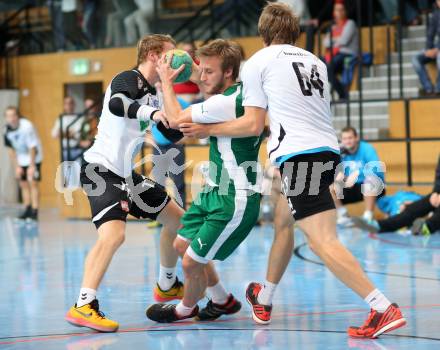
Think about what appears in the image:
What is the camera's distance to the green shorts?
5055 millimetres

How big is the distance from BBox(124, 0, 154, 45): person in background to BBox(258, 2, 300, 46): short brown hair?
11.4 metres

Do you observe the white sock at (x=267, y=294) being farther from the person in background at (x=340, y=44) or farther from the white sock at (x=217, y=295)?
the person in background at (x=340, y=44)

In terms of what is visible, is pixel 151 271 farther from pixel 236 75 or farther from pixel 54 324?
pixel 236 75

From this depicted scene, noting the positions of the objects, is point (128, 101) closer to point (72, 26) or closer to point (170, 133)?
point (170, 133)

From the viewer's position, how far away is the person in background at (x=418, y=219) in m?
10.1

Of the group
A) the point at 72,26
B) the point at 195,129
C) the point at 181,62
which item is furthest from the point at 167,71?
the point at 72,26

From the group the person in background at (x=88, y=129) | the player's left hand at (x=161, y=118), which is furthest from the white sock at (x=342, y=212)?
the player's left hand at (x=161, y=118)

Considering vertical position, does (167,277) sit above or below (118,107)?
below

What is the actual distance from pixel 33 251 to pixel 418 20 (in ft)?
25.2

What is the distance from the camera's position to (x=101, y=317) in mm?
5211

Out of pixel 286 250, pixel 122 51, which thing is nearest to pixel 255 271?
pixel 286 250

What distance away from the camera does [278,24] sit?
4910 millimetres

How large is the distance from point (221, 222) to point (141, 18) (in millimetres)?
11633

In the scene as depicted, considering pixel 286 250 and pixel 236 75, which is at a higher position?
pixel 236 75
